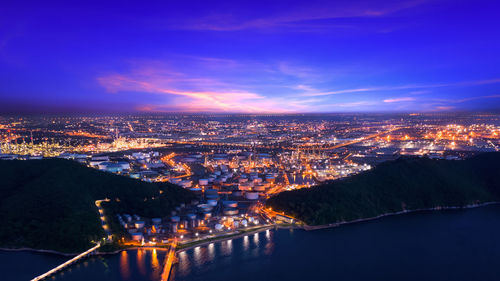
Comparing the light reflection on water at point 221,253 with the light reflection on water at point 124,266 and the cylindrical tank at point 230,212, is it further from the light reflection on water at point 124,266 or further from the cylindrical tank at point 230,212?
the cylindrical tank at point 230,212

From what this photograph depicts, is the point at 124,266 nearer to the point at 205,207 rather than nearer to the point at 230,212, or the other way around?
the point at 205,207

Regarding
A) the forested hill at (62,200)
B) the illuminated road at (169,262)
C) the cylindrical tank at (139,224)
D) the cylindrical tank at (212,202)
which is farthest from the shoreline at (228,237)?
the cylindrical tank at (212,202)

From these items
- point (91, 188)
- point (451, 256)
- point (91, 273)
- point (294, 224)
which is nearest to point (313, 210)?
point (294, 224)

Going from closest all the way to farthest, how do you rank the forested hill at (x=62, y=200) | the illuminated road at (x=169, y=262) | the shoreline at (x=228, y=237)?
the illuminated road at (x=169, y=262)
the forested hill at (x=62, y=200)
the shoreline at (x=228, y=237)

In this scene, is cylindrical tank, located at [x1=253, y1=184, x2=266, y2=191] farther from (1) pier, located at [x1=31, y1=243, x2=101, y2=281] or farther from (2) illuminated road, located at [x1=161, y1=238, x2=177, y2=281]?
(1) pier, located at [x1=31, y1=243, x2=101, y2=281]

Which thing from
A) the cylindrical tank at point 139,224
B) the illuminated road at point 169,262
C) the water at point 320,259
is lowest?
the water at point 320,259

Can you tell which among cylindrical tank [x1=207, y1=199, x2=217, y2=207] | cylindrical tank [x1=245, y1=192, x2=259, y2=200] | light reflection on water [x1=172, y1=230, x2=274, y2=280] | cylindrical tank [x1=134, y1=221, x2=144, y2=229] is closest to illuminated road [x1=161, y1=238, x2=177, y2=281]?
light reflection on water [x1=172, y1=230, x2=274, y2=280]

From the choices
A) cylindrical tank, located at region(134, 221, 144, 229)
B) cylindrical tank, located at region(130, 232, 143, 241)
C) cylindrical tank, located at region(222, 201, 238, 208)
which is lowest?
cylindrical tank, located at region(130, 232, 143, 241)
